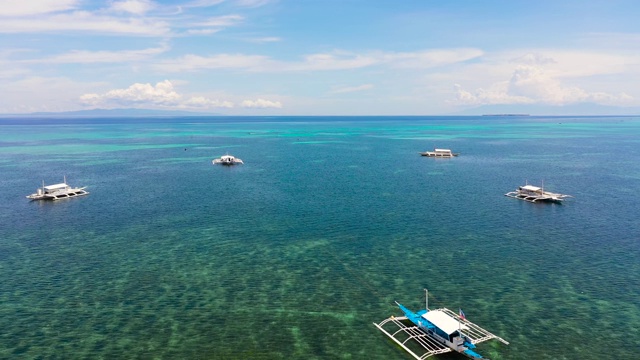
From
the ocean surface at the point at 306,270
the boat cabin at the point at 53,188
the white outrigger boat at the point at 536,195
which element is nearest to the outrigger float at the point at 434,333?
the ocean surface at the point at 306,270

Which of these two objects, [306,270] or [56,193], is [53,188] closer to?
[56,193]

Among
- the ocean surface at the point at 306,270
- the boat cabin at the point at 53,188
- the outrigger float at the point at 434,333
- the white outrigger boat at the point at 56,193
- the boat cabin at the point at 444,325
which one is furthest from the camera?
the boat cabin at the point at 53,188

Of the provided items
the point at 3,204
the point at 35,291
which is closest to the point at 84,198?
the point at 3,204

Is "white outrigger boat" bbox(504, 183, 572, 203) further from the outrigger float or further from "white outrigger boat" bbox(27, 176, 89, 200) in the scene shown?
"white outrigger boat" bbox(27, 176, 89, 200)

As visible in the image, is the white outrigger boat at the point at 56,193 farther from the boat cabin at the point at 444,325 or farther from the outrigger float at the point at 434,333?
the boat cabin at the point at 444,325

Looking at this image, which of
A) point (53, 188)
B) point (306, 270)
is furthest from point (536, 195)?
point (53, 188)
